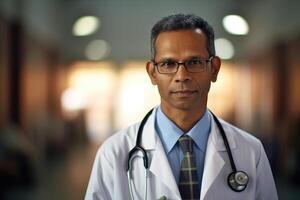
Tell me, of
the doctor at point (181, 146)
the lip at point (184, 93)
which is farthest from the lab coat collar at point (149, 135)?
the lip at point (184, 93)

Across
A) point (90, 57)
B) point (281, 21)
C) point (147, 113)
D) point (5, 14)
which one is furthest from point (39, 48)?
point (147, 113)

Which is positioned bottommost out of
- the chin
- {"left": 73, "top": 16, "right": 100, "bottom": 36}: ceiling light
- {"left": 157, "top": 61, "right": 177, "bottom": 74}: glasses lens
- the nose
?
the chin

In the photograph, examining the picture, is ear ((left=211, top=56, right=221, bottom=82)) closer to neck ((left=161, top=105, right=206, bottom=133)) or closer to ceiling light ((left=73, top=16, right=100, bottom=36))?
neck ((left=161, top=105, right=206, bottom=133))

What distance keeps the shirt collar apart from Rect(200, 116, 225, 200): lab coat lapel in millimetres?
12

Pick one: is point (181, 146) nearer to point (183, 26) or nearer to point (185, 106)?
point (185, 106)

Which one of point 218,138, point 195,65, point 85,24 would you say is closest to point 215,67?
point 195,65

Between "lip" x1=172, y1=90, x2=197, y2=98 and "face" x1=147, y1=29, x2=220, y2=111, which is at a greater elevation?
"face" x1=147, y1=29, x2=220, y2=111

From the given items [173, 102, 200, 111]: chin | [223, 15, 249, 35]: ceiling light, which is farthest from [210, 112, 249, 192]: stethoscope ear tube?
[223, 15, 249, 35]: ceiling light

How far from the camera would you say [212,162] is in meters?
0.79

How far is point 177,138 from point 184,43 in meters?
0.17

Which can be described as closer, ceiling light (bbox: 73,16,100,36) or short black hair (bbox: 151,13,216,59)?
short black hair (bbox: 151,13,216,59)

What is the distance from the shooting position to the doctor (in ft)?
2.40

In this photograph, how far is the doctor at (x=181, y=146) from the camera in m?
0.73

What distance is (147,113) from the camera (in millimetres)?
862
